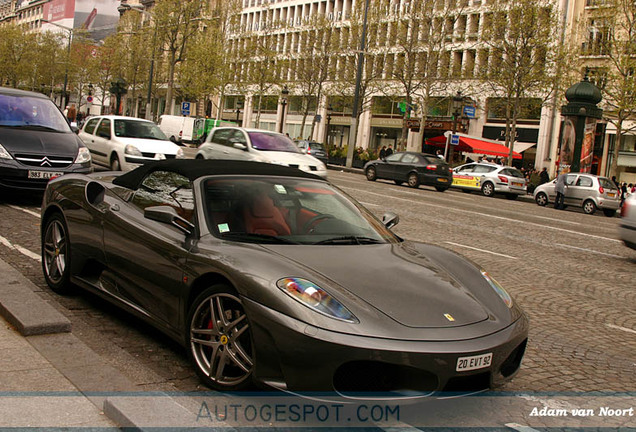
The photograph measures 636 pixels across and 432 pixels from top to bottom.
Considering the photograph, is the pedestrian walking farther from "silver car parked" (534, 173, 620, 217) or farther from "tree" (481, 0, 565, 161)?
"tree" (481, 0, 565, 161)

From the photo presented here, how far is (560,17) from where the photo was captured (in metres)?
48.2

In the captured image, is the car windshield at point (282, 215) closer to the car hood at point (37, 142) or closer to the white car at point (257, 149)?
the car hood at point (37, 142)

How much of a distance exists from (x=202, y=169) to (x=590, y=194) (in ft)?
84.8

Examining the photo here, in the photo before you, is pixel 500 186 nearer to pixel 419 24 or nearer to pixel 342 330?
pixel 419 24

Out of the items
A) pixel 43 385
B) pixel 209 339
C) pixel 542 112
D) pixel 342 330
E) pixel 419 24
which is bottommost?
pixel 43 385

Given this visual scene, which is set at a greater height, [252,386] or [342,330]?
[342,330]

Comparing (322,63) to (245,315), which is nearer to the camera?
(245,315)

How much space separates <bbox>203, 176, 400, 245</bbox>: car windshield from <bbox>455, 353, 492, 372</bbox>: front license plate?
1251mm

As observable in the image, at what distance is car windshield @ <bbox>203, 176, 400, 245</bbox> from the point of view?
432cm

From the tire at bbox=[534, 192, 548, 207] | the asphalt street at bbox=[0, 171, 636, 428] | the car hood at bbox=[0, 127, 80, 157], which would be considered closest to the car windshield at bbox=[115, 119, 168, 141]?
the asphalt street at bbox=[0, 171, 636, 428]

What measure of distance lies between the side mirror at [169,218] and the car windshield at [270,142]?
14.8m

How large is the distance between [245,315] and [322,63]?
5600 cm

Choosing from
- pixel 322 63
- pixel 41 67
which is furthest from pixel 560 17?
pixel 41 67

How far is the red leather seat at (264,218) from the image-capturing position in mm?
4352
